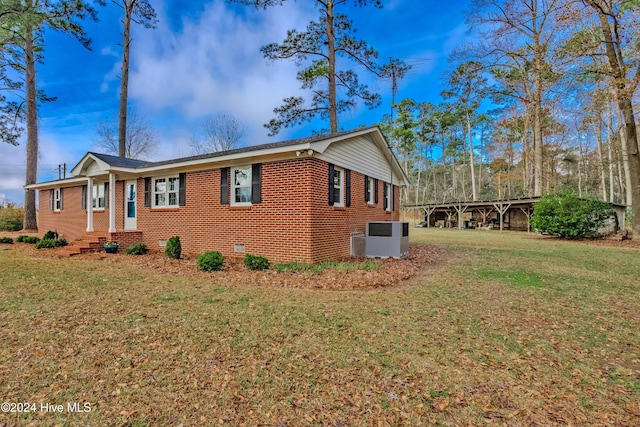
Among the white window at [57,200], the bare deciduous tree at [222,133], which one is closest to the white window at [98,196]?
the white window at [57,200]

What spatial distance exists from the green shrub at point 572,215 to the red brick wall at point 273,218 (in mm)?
11055

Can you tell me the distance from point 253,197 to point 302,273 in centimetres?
285

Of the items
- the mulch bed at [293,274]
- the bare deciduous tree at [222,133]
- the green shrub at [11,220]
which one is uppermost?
the bare deciduous tree at [222,133]

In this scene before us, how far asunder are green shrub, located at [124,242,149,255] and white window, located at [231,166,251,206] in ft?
13.0

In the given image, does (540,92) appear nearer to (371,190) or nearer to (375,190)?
(375,190)

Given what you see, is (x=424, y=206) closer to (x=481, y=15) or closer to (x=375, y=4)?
(x=481, y=15)

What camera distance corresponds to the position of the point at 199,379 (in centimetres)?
268

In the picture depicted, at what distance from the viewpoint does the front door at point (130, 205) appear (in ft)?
38.4

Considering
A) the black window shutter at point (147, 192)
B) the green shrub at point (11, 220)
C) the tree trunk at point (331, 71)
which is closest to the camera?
the black window shutter at point (147, 192)

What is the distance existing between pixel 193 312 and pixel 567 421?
13.9 feet

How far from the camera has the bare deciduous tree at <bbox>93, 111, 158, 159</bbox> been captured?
27109mm

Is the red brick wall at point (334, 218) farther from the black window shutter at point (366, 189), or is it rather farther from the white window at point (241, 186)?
the white window at point (241, 186)

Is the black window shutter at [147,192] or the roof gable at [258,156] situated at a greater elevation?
the roof gable at [258,156]

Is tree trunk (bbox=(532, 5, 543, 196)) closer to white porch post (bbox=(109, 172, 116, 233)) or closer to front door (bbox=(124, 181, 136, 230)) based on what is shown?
front door (bbox=(124, 181, 136, 230))
